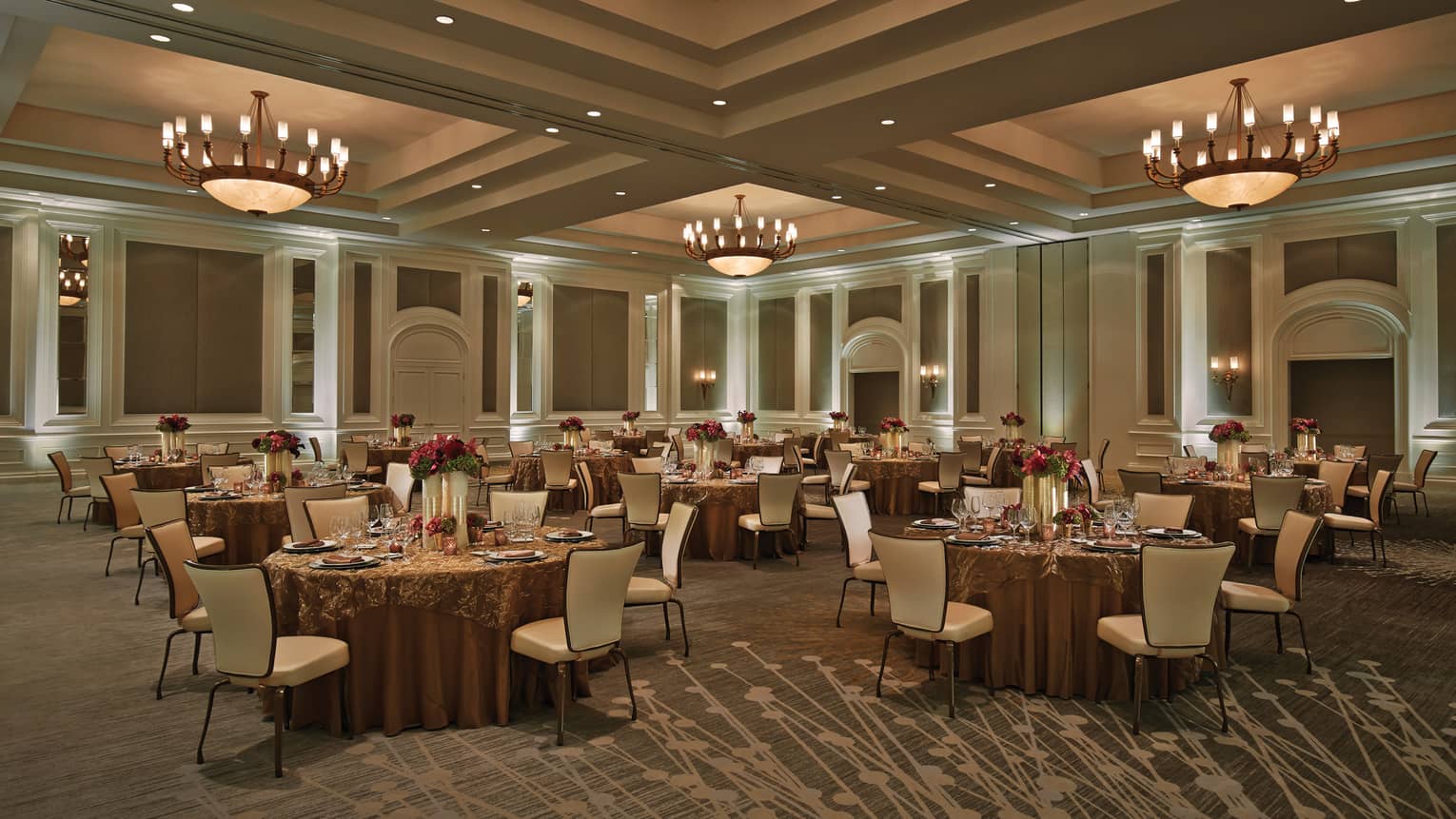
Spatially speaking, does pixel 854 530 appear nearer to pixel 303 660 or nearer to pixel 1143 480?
pixel 303 660

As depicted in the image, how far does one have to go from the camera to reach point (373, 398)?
48.6ft

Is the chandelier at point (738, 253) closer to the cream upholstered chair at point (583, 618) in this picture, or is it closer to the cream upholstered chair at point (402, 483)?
the cream upholstered chair at point (402, 483)

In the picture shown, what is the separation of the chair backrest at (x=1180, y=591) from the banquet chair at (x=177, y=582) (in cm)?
452

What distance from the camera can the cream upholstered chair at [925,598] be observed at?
429 cm

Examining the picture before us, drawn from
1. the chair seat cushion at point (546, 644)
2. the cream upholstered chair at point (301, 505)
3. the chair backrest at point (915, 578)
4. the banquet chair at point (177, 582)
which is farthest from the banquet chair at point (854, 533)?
the banquet chair at point (177, 582)

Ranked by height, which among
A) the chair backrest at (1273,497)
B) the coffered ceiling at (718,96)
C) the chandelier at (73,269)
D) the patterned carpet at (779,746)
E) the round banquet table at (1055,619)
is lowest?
the patterned carpet at (779,746)

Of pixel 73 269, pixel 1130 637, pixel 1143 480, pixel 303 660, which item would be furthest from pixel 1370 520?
pixel 73 269

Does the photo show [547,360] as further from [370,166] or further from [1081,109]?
[1081,109]

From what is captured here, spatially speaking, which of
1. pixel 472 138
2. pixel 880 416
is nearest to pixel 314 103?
pixel 472 138

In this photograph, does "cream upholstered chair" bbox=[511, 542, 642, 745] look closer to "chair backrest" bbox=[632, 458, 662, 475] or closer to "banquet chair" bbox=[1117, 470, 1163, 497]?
"chair backrest" bbox=[632, 458, 662, 475]

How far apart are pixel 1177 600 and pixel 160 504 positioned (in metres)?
6.50

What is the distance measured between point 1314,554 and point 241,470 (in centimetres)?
992

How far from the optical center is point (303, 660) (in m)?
3.73

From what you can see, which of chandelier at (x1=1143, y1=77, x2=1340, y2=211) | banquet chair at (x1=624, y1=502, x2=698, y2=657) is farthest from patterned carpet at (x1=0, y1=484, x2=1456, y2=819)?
chandelier at (x1=1143, y1=77, x2=1340, y2=211)
